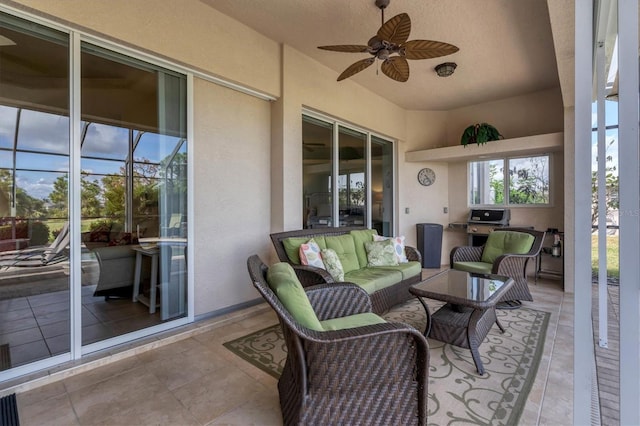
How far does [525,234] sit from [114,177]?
188 inches

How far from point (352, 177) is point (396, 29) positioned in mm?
2893

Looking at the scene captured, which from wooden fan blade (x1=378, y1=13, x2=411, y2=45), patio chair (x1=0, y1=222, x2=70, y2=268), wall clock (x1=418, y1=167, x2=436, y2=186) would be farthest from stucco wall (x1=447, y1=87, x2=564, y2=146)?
patio chair (x1=0, y1=222, x2=70, y2=268)

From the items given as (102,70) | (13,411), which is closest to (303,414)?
(13,411)

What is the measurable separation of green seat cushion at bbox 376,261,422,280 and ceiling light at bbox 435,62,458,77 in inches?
105

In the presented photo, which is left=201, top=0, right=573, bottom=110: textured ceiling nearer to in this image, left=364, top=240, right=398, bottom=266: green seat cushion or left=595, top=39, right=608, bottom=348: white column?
left=595, top=39, right=608, bottom=348: white column

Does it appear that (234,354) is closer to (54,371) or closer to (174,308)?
(174,308)

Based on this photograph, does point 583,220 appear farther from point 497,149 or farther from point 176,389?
point 497,149

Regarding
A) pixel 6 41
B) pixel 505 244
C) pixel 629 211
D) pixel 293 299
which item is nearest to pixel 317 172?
pixel 505 244

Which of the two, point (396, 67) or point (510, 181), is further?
point (510, 181)

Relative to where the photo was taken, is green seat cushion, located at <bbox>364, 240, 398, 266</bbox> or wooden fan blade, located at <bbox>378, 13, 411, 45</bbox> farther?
green seat cushion, located at <bbox>364, 240, 398, 266</bbox>

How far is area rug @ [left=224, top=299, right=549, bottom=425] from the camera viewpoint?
1778mm

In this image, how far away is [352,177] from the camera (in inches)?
200

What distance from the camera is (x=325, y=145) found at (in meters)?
4.61

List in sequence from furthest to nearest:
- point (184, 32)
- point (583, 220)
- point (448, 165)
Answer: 1. point (448, 165)
2. point (184, 32)
3. point (583, 220)
